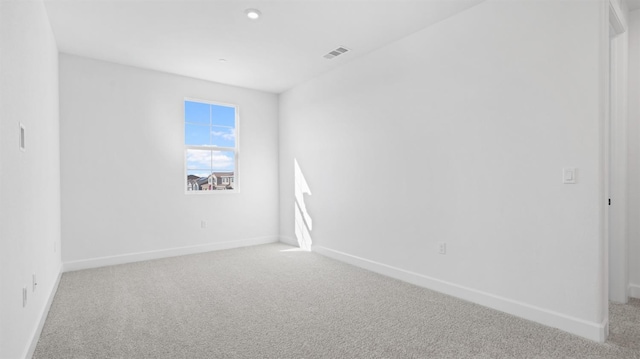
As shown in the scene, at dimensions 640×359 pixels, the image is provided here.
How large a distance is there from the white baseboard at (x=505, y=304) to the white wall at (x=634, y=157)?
1.13 metres

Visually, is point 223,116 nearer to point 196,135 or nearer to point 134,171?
point 196,135

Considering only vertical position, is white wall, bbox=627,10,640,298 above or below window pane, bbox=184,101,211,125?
below

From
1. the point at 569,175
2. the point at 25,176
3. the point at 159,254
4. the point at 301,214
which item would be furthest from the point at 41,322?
the point at 569,175

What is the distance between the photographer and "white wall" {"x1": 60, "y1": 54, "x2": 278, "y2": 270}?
4.12m

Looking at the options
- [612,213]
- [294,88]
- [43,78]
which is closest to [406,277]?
[612,213]

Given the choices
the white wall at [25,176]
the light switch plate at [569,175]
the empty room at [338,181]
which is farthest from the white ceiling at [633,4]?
the white wall at [25,176]

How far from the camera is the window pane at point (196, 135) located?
506 centimetres

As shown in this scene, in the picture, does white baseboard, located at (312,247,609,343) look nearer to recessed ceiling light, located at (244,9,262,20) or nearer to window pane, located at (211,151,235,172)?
window pane, located at (211,151,235,172)

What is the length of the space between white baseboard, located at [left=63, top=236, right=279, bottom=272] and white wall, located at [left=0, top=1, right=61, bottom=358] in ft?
2.95

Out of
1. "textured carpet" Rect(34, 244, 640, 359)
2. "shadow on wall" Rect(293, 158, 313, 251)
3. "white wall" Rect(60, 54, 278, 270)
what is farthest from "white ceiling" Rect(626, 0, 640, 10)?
"white wall" Rect(60, 54, 278, 270)

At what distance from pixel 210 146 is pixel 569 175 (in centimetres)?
460

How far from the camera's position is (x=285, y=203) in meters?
5.80

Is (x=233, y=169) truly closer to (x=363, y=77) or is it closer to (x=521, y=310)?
(x=363, y=77)

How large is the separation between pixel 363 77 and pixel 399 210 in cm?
174
